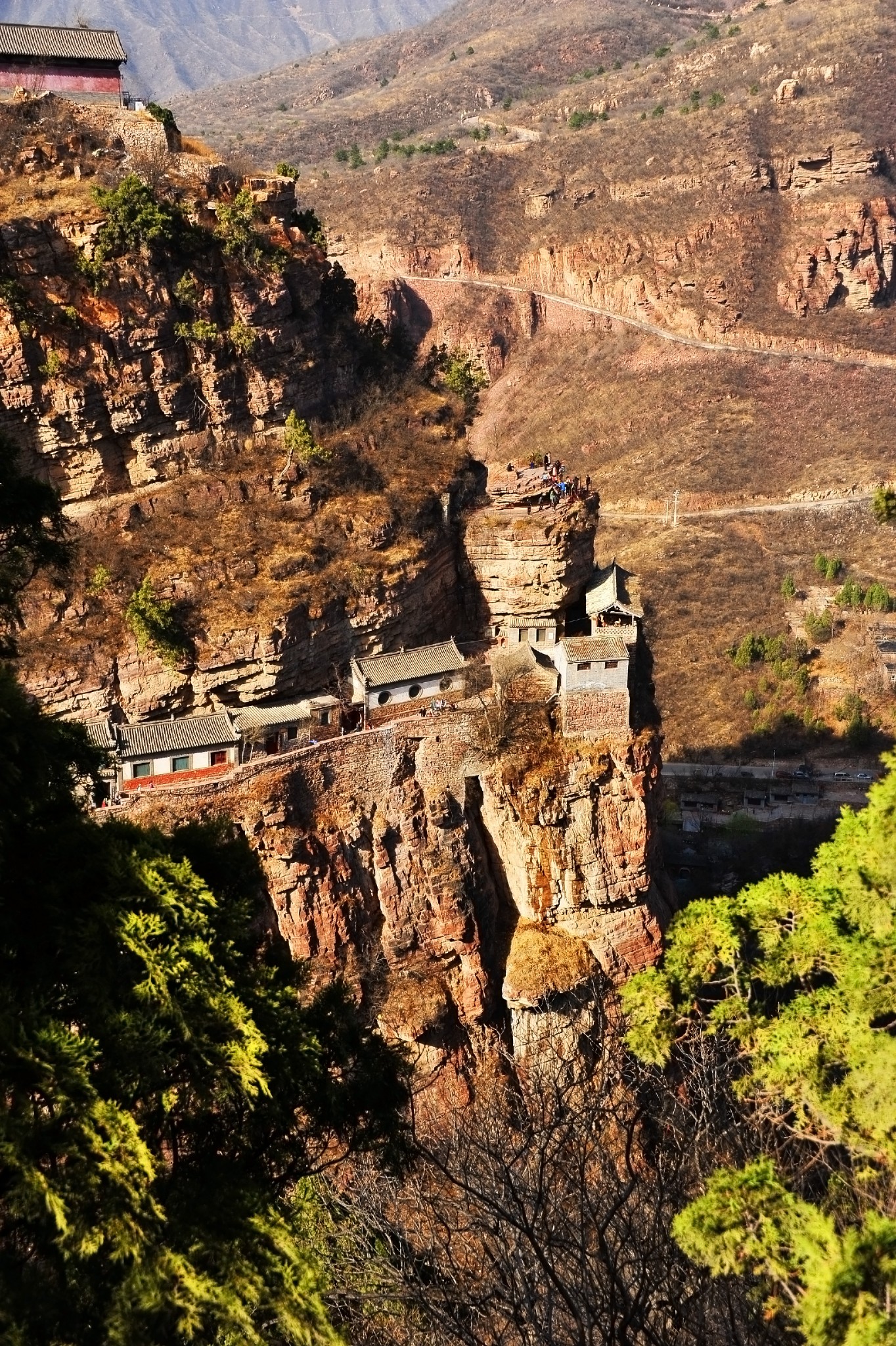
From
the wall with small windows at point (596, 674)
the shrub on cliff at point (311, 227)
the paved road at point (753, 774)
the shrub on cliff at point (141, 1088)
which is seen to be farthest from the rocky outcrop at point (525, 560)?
the paved road at point (753, 774)

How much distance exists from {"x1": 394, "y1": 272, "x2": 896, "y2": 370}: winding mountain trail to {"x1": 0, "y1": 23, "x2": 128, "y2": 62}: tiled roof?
64.9 metres

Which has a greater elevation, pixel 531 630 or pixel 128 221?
pixel 128 221

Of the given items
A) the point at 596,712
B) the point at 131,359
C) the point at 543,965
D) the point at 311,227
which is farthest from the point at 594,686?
the point at 311,227

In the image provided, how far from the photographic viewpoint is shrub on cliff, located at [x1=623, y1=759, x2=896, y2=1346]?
9.75 m

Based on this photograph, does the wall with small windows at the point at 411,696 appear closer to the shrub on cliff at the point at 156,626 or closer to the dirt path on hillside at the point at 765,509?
the shrub on cliff at the point at 156,626

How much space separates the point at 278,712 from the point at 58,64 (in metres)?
19.7

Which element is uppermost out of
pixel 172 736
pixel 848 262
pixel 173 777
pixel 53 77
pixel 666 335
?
pixel 53 77

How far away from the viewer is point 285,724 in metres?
24.2

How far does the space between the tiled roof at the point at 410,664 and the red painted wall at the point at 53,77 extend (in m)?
18.3

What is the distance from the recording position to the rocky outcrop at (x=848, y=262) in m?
93.5

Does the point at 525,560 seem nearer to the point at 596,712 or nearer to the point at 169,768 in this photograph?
the point at 596,712

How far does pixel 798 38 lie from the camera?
11562 centimetres

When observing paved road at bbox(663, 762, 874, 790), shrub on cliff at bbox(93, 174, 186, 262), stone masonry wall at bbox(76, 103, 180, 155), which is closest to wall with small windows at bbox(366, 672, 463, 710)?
shrub on cliff at bbox(93, 174, 186, 262)

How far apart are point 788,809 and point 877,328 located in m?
60.4
